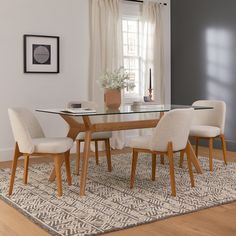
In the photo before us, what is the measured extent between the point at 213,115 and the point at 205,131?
1.63ft

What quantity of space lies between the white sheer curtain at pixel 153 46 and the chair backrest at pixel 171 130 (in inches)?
132

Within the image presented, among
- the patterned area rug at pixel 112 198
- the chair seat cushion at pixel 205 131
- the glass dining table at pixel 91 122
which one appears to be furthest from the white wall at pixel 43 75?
the chair seat cushion at pixel 205 131

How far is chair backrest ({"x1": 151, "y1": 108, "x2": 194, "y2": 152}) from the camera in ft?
12.9

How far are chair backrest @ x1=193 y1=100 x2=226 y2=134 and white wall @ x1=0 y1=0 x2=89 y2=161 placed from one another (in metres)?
1.84

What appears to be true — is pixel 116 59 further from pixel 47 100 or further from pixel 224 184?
pixel 224 184

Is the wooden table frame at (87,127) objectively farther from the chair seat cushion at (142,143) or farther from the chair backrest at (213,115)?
the chair backrest at (213,115)

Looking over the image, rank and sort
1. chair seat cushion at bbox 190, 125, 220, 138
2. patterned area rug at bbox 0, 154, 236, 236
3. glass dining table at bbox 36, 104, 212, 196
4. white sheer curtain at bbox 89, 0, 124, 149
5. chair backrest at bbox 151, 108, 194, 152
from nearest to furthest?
patterned area rug at bbox 0, 154, 236, 236 → chair backrest at bbox 151, 108, 194, 152 → glass dining table at bbox 36, 104, 212, 196 → chair seat cushion at bbox 190, 125, 220, 138 → white sheer curtain at bbox 89, 0, 124, 149

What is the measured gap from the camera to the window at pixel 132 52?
7.20m

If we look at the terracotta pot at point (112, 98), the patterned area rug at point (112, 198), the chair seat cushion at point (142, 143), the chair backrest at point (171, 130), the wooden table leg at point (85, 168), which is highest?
the terracotta pot at point (112, 98)

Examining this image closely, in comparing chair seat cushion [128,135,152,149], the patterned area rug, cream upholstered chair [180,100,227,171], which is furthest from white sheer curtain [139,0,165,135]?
chair seat cushion [128,135,152,149]

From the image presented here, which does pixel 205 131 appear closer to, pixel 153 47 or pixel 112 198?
pixel 112 198

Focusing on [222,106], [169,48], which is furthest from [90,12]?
[222,106]

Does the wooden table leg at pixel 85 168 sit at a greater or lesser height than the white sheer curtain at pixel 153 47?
lesser

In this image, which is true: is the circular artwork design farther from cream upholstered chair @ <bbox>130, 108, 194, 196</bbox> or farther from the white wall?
cream upholstered chair @ <bbox>130, 108, 194, 196</bbox>
